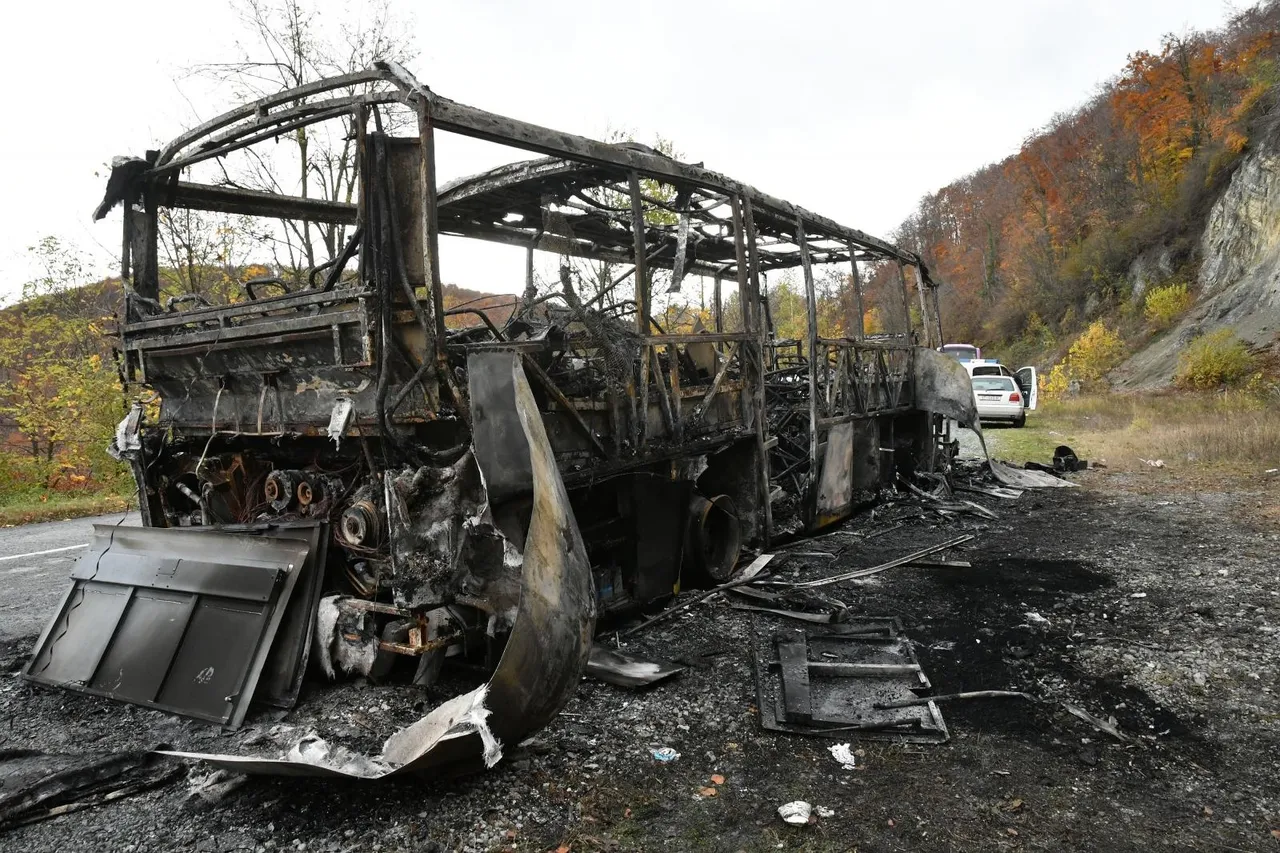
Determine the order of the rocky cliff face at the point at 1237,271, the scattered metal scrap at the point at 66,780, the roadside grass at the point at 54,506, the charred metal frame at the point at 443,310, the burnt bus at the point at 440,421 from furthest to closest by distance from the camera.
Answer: the rocky cliff face at the point at 1237,271 < the roadside grass at the point at 54,506 < the charred metal frame at the point at 443,310 < the burnt bus at the point at 440,421 < the scattered metal scrap at the point at 66,780

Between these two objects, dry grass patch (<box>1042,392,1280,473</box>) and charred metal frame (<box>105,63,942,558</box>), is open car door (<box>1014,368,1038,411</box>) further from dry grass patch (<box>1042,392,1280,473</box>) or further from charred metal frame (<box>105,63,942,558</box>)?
charred metal frame (<box>105,63,942,558</box>)

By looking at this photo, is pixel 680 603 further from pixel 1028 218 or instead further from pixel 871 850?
pixel 1028 218

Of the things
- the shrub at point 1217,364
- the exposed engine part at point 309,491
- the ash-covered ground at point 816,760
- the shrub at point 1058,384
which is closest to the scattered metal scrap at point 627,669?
the ash-covered ground at point 816,760

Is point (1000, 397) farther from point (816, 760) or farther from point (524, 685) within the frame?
point (524, 685)

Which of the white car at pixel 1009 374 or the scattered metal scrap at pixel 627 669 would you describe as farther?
the white car at pixel 1009 374

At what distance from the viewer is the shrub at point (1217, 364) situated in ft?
59.2

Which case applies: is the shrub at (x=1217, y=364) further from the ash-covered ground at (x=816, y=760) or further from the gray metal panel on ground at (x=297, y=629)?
the gray metal panel on ground at (x=297, y=629)

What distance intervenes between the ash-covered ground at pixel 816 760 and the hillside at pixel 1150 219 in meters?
20.2

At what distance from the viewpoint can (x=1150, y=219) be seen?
31.7 m

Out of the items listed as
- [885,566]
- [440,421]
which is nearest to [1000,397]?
[885,566]

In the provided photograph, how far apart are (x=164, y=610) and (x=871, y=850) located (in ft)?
12.6

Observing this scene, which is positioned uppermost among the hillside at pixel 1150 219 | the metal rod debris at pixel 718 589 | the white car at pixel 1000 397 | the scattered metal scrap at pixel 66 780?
the hillside at pixel 1150 219

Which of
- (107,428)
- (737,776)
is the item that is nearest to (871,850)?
(737,776)

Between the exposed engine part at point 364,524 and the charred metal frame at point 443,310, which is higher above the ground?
the charred metal frame at point 443,310
